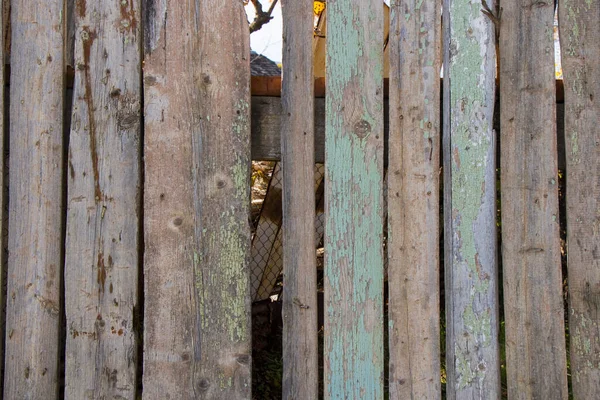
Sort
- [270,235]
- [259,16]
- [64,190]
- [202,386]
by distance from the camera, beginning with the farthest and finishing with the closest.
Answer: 1. [259,16]
2. [270,235]
3. [64,190]
4. [202,386]

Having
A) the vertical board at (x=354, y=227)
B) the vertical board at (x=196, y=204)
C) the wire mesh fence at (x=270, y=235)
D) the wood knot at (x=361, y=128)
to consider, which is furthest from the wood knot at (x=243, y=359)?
the wire mesh fence at (x=270, y=235)

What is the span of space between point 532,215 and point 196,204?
1277 mm

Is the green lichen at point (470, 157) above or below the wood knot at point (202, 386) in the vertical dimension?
above

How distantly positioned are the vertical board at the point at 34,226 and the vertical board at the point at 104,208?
0.23 ft

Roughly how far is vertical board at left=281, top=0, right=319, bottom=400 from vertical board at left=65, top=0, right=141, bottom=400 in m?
0.57

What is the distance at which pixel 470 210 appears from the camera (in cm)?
215

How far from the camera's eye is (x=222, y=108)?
213 cm

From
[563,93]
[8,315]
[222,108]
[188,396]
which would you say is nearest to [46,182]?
[8,315]

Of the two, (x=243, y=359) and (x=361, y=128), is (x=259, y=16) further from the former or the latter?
(x=243, y=359)

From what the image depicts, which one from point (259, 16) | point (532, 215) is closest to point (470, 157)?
point (532, 215)

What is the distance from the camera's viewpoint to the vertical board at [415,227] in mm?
2145

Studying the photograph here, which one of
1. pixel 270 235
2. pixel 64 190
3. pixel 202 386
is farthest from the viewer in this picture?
pixel 270 235

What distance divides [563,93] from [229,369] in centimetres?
170

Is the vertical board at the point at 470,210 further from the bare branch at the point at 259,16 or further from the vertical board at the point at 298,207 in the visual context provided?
the bare branch at the point at 259,16
